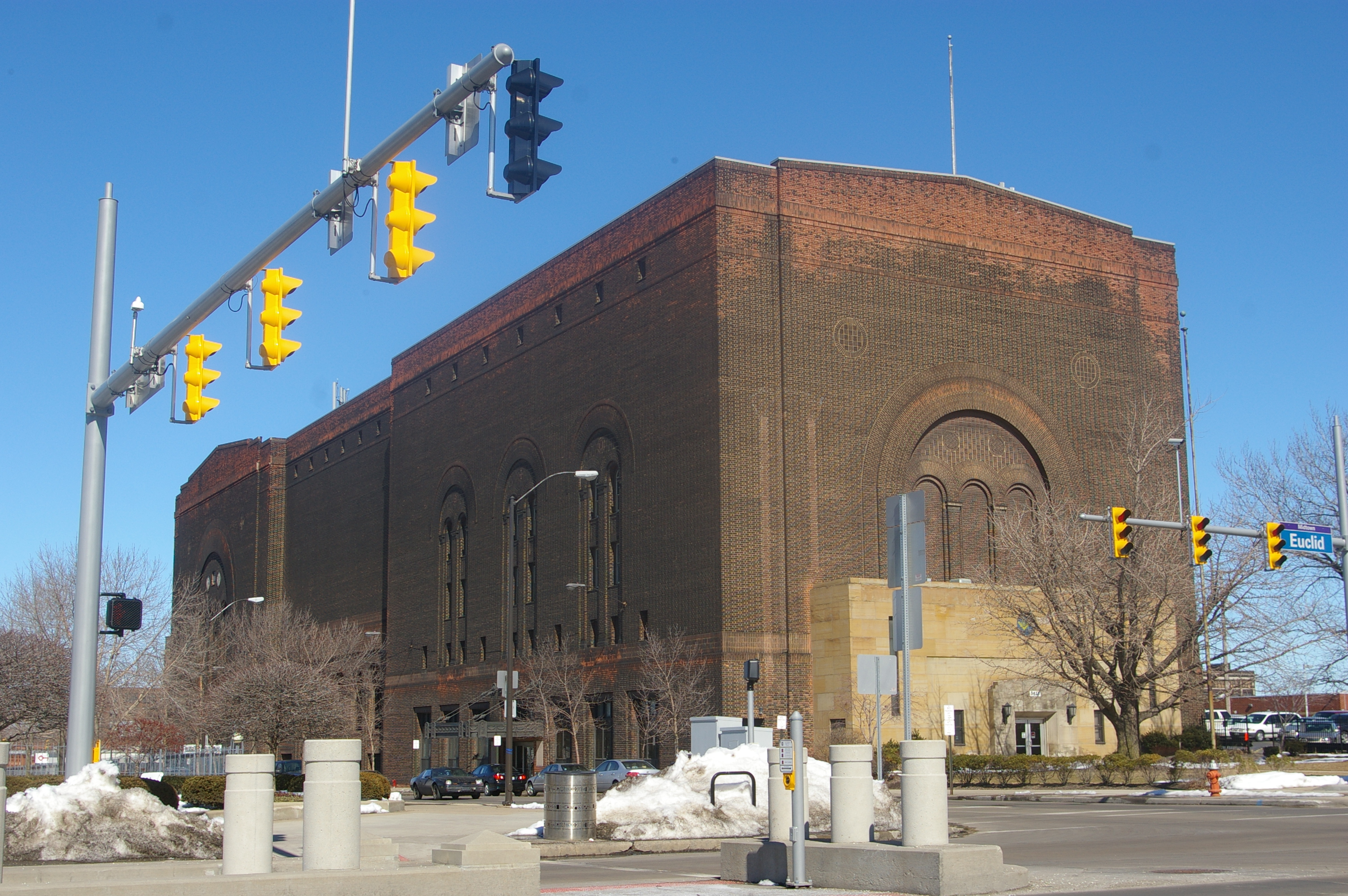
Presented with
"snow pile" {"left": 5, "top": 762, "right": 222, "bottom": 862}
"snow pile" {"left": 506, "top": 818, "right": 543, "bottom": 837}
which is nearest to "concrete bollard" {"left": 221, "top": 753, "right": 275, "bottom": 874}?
"snow pile" {"left": 5, "top": 762, "right": 222, "bottom": 862}

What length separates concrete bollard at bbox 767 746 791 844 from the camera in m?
17.2

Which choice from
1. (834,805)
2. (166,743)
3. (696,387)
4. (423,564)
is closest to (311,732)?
(423,564)

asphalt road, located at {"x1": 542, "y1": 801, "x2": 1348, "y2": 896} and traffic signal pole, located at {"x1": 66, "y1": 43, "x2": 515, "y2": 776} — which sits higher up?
traffic signal pole, located at {"x1": 66, "y1": 43, "x2": 515, "y2": 776}

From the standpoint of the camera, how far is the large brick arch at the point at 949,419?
5250 cm

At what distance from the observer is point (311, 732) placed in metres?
64.9

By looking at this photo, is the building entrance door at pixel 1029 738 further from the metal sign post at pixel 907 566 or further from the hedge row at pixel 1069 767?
the metal sign post at pixel 907 566

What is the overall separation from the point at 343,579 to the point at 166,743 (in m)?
13.3

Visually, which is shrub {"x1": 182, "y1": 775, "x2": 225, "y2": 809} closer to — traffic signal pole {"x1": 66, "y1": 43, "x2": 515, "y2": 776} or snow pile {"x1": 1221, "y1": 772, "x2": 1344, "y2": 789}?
traffic signal pole {"x1": 66, "y1": 43, "x2": 515, "y2": 776}

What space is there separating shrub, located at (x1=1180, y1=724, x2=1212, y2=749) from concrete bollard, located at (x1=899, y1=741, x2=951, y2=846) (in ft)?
130

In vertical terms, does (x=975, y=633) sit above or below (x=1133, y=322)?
below

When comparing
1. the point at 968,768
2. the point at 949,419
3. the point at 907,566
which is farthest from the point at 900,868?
the point at 949,419

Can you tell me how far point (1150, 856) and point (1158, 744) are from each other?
33.5 m

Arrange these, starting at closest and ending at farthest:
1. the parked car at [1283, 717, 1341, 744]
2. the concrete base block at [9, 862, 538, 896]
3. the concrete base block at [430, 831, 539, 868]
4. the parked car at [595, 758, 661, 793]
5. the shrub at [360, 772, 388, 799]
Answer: the concrete base block at [9, 862, 538, 896] → the concrete base block at [430, 831, 539, 868] → the shrub at [360, 772, 388, 799] → the parked car at [595, 758, 661, 793] → the parked car at [1283, 717, 1341, 744]

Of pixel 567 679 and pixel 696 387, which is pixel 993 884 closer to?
pixel 696 387
